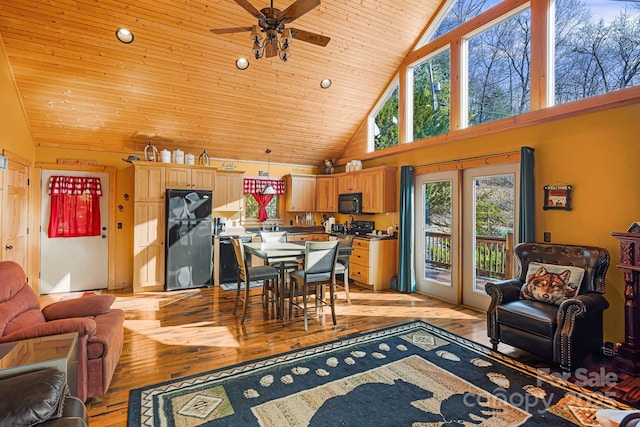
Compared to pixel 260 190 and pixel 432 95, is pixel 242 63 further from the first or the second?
pixel 432 95

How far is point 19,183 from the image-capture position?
453cm

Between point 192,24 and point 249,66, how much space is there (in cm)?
96

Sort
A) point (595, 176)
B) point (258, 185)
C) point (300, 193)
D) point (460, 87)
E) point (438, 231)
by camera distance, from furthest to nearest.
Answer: point (300, 193)
point (258, 185)
point (438, 231)
point (460, 87)
point (595, 176)

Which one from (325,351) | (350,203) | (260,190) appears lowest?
(325,351)

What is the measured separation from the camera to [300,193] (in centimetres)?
713

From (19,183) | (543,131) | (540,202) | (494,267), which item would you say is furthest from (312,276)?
(19,183)

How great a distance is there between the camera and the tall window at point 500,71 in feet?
13.5

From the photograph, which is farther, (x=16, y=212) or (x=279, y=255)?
(x=16, y=212)

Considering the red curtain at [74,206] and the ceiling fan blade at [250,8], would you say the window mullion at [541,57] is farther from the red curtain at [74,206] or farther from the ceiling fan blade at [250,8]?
the red curtain at [74,206]

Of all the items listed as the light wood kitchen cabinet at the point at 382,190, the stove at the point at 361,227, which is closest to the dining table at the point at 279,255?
the light wood kitchen cabinet at the point at 382,190

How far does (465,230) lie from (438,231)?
53 centimetres

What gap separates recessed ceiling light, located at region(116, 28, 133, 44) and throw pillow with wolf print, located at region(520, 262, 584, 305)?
17.8 ft

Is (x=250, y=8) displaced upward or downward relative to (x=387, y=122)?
downward

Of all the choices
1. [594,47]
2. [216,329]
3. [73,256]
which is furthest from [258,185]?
[594,47]
